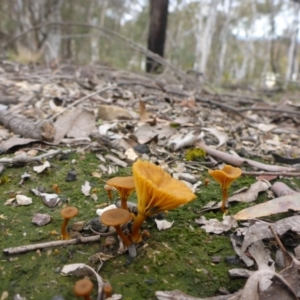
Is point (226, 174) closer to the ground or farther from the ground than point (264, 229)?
farther from the ground

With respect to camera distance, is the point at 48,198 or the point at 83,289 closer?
the point at 83,289

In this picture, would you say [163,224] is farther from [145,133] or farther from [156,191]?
[145,133]

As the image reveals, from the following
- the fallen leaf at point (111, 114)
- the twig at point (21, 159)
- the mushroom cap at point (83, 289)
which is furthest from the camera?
the fallen leaf at point (111, 114)

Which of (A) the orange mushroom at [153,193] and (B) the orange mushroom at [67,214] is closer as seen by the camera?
(A) the orange mushroom at [153,193]

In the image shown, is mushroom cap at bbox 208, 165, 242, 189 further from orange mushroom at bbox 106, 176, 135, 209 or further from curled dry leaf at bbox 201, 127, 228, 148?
curled dry leaf at bbox 201, 127, 228, 148

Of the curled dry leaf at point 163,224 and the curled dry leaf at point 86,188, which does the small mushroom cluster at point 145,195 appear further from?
the curled dry leaf at point 86,188

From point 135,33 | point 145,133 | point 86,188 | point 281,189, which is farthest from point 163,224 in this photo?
point 135,33

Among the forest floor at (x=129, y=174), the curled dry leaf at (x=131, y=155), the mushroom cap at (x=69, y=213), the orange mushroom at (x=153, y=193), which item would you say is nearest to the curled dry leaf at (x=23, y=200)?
the forest floor at (x=129, y=174)
